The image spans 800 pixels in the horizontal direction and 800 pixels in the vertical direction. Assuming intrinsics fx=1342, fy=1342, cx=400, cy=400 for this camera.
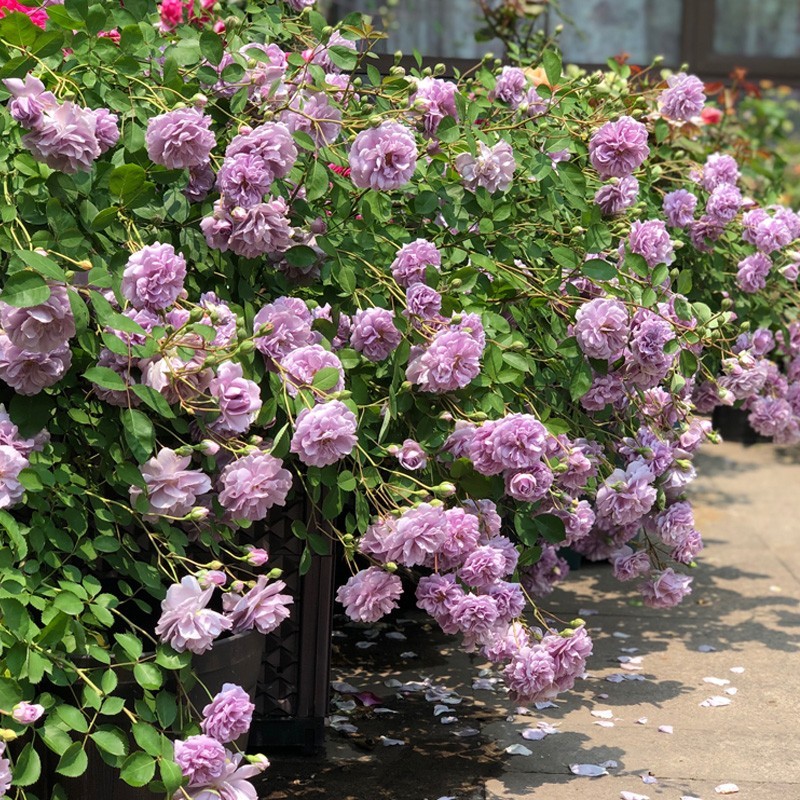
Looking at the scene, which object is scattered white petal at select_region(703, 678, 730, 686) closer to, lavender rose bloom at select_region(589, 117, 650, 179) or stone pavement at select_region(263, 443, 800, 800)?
stone pavement at select_region(263, 443, 800, 800)

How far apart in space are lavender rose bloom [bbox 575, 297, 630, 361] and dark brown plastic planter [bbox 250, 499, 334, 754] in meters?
0.67

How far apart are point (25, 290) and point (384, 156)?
673 mm

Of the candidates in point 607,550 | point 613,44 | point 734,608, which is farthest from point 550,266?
point 613,44

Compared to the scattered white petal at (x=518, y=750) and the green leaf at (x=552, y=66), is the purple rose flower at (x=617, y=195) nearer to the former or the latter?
the green leaf at (x=552, y=66)

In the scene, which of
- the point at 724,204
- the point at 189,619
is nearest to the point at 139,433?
the point at 189,619

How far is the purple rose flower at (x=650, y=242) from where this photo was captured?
277 centimetres

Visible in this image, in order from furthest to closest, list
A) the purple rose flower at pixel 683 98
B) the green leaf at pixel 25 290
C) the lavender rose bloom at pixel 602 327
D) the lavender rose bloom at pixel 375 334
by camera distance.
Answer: the purple rose flower at pixel 683 98, the lavender rose bloom at pixel 602 327, the lavender rose bloom at pixel 375 334, the green leaf at pixel 25 290

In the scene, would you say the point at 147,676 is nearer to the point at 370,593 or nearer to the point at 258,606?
the point at 258,606

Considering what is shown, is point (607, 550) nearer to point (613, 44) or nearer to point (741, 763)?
point (741, 763)

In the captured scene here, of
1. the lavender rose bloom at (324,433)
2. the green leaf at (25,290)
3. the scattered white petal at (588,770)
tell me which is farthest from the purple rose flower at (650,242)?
the green leaf at (25,290)

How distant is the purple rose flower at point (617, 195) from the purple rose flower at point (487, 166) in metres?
0.29

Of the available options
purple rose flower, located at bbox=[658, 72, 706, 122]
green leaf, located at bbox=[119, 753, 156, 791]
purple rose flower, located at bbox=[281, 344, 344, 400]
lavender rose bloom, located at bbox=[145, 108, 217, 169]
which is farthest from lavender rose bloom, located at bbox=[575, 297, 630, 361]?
green leaf, located at bbox=[119, 753, 156, 791]

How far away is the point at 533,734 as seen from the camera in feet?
9.95

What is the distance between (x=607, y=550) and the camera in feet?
10.9
